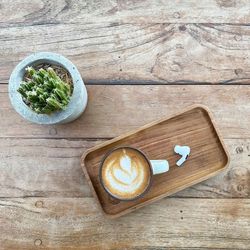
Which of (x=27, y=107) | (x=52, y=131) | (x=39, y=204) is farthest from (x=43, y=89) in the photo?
(x=39, y=204)

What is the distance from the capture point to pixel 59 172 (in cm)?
102

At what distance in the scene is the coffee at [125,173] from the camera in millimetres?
932

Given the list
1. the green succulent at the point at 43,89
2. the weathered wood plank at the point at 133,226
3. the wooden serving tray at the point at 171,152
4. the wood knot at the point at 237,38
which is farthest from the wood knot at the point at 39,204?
the wood knot at the point at 237,38

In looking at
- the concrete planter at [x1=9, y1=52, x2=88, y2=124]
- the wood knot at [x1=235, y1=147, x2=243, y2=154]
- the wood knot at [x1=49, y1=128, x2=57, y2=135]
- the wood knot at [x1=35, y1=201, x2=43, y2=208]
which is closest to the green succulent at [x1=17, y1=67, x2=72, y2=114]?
the concrete planter at [x1=9, y1=52, x2=88, y2=124]

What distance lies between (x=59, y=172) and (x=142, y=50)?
0.37m

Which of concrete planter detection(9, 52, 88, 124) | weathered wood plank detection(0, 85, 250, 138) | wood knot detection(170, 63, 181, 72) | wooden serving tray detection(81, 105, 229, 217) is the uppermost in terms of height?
concrete planter detection(9, 52, 88, 124)

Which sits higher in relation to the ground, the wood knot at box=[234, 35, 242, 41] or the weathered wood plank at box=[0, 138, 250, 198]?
the wood knot at box=[234, 35, 242, 41]

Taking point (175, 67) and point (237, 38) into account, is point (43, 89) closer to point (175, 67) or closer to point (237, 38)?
point (175, 67)

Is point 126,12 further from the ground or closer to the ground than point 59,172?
further from the ground

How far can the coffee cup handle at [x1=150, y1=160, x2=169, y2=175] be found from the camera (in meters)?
0.96

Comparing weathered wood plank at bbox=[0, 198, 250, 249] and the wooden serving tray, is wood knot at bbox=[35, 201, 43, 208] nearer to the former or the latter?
weathered wood plank at bbox=[0, 198, 250, 249]

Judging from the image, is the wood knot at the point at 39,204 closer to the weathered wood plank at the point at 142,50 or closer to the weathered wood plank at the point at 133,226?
the weathered wood plank at the point at 133,226

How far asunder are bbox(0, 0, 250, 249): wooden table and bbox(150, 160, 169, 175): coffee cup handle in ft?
0.30

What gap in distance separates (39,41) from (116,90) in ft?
0.77
